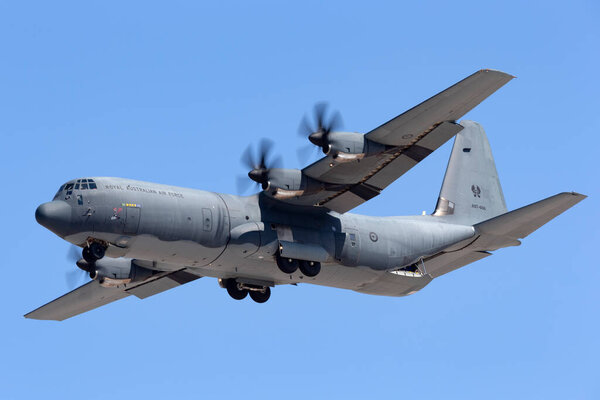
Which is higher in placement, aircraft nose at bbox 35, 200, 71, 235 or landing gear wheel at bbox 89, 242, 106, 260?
aircraft nose at bbox 35, 200, 71, 235

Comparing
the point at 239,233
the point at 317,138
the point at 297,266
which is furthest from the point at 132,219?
the point at 317,138

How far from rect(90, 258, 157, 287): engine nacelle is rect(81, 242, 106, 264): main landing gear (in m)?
3.59

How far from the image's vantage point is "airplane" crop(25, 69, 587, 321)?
25.5 meters

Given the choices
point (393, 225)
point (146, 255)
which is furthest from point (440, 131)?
point (146, 255)

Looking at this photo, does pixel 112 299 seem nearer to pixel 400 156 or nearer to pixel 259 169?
pixel 259 169

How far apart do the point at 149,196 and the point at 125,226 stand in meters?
1.07

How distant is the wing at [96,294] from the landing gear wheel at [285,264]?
11.9 ft

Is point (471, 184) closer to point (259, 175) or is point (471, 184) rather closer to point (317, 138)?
point (317, 138)

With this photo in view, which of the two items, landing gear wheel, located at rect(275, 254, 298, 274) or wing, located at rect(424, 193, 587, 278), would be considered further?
wing, located at rect(424, 193, 587, 278)

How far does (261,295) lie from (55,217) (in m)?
6.95

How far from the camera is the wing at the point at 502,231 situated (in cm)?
2845

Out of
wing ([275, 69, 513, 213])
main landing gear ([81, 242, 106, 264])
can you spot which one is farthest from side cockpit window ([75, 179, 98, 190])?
wing ([275, 69, 513, 213])

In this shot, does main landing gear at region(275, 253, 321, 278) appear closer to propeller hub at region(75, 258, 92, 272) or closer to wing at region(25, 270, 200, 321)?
wing at region(25, 270, 200, 321)

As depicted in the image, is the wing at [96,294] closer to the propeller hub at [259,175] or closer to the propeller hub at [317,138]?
the propeller hub at [259,175]
